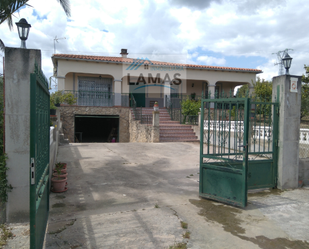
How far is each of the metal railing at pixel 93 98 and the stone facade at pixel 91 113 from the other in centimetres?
66

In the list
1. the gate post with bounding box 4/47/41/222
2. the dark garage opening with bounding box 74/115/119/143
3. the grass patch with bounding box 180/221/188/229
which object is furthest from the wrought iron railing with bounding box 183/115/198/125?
the gate post with bounding box 4/47/41/222

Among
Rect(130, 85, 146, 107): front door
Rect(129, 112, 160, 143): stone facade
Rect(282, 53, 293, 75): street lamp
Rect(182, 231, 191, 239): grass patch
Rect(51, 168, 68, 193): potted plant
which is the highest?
Rect(130, 85, 146, 107): front door

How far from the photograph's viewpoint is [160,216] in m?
3.75

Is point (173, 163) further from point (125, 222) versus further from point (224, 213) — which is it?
point (125, 222)

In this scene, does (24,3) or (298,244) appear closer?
(298,244)

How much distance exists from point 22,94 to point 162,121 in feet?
38.9

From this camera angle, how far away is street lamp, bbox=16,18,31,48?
369cm

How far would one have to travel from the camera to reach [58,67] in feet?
51.9

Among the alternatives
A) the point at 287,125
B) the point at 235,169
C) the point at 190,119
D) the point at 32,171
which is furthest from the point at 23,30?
the point at 190,119

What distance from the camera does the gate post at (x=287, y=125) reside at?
16.7 ft

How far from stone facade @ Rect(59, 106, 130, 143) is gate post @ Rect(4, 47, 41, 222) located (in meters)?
12.1

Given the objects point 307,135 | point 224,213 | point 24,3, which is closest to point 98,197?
point 224,213

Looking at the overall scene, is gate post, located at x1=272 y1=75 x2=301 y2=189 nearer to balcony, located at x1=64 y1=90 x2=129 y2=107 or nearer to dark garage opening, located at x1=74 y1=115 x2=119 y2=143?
balcony, located at x1=64 y1=90 x2=129 y2=107

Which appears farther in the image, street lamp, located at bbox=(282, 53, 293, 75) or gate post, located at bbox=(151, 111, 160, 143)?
gate post, located at bbox=(151, 111, 160, 143)
